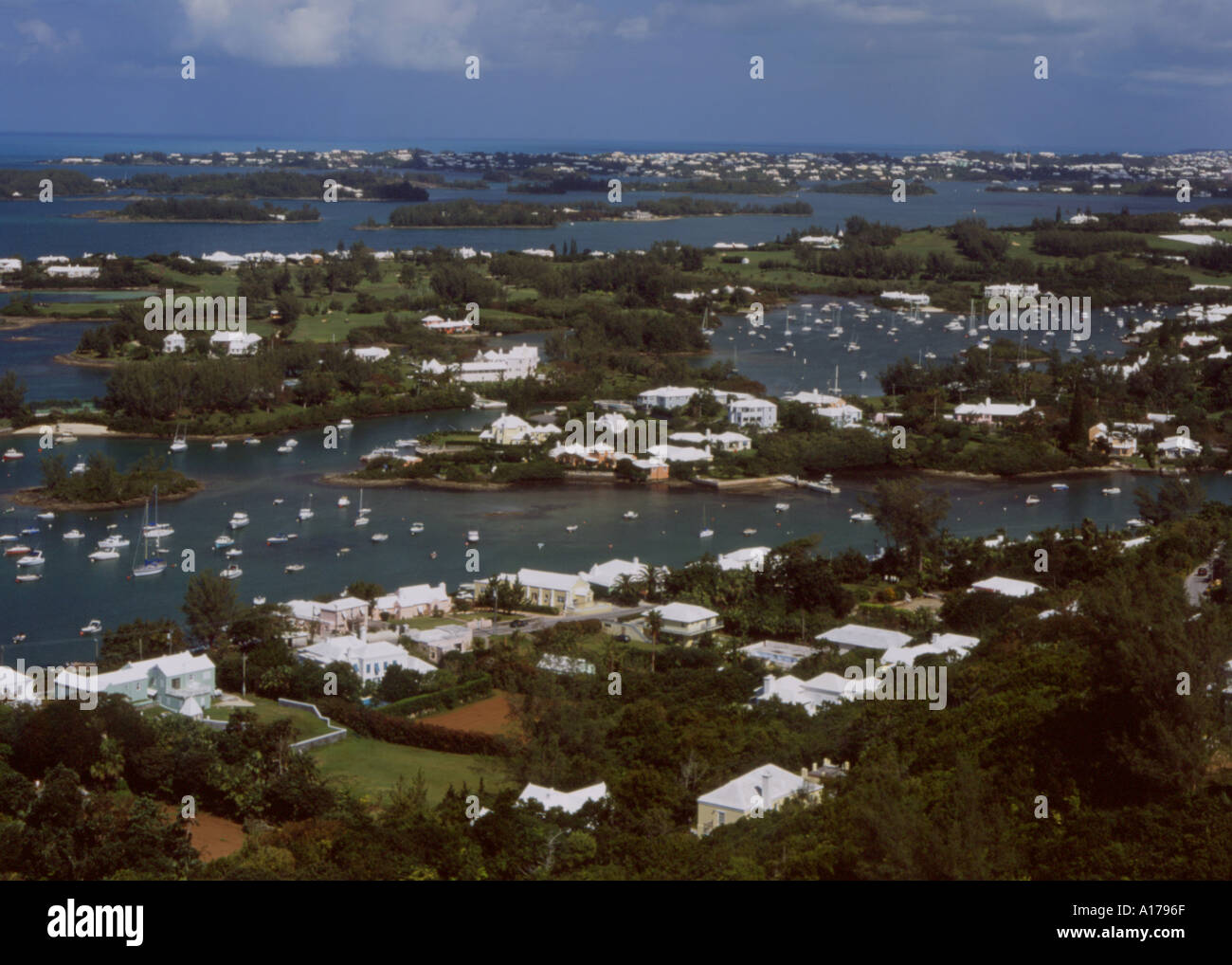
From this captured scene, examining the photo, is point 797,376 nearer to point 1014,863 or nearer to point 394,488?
point 394,488

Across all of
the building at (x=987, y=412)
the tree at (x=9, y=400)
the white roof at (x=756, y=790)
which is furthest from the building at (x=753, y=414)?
the white roof at (x=756, y=790)

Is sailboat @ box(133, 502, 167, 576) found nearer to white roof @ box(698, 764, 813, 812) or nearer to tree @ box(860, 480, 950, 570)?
tree @ box(860, 480, 950, 570)

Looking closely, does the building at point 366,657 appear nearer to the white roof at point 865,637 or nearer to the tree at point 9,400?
the white roof at point 865,637

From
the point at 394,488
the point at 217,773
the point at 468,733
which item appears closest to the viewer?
the point at 217,773

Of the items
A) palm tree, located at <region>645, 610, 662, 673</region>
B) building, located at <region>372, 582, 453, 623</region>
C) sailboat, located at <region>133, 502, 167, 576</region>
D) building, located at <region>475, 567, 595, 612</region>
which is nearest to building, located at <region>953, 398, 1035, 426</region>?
building, located at <region>475, 567, 595, 612</region>

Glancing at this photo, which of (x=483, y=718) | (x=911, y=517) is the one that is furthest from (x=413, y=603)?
(x=911, y=517)
